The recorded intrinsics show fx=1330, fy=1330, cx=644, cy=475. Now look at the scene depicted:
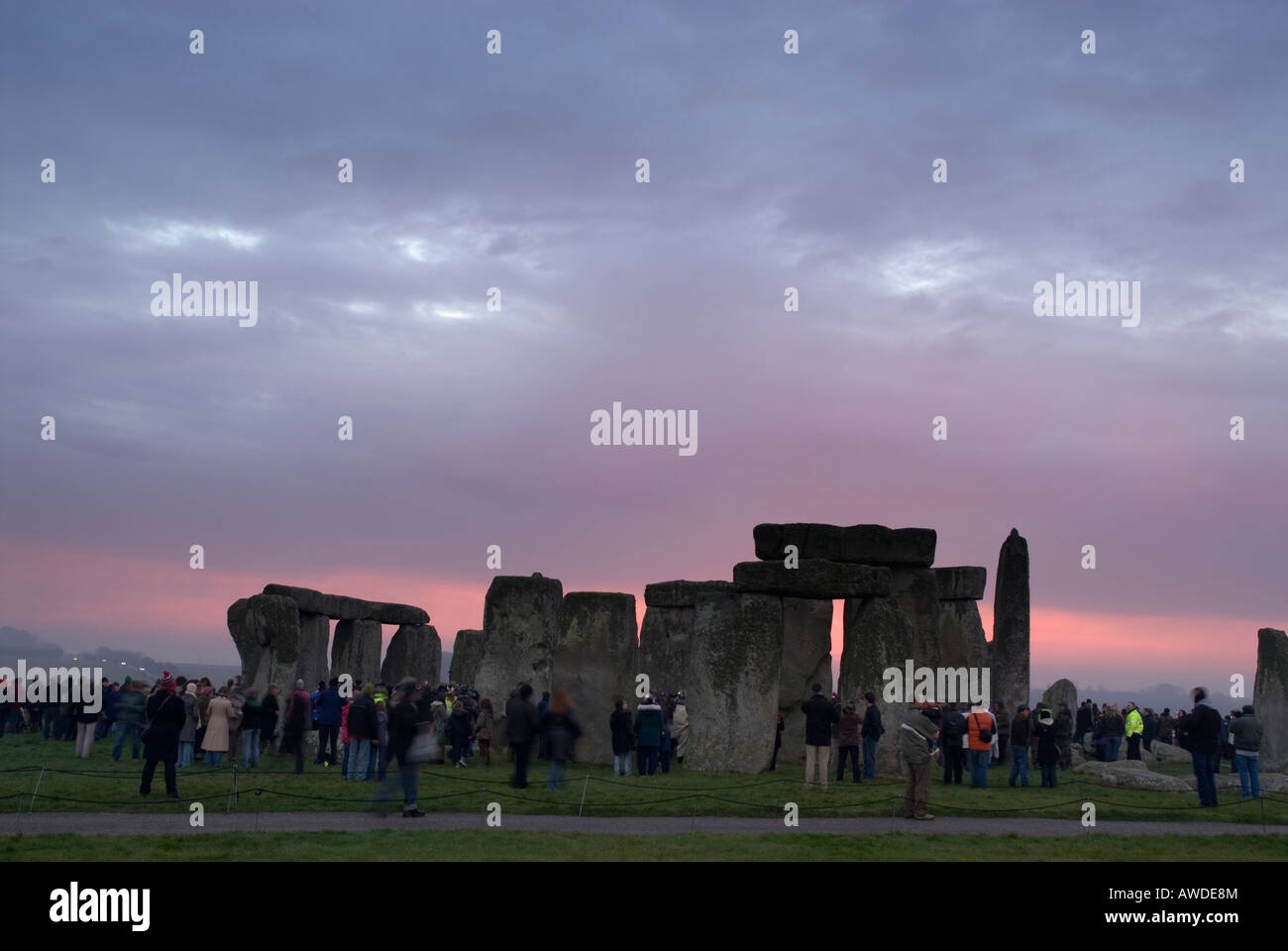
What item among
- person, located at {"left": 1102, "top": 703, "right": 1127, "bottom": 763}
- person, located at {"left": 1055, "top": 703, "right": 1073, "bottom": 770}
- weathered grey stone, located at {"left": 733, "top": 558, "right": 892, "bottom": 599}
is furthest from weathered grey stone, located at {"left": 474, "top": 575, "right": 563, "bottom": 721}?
person, located at {"left": 1102, "top": 703, "right": 1127, "bottom": 763}

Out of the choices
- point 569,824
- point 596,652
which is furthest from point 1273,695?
point 569,824

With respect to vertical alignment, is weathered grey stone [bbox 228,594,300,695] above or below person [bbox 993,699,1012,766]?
above

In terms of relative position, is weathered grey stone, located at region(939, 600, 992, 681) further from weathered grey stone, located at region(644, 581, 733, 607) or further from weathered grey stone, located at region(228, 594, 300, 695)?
weathered grey stone, located at region(228, 594, 300, 695)

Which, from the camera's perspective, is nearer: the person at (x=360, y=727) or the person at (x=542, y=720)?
the person at (x=360, y=727)

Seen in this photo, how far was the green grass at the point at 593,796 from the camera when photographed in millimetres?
17344

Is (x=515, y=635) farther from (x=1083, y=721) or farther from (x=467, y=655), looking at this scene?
(x=467, y=655)

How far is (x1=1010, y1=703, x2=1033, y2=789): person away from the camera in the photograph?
74.3 ft

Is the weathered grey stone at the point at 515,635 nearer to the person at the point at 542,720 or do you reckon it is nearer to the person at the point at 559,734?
the person at the point at 542,720

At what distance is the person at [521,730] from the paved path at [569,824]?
7.56ft

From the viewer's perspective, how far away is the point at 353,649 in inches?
1437

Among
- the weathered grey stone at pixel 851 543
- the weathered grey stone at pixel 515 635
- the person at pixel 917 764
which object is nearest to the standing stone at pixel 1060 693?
the weathered grey stone at pixel 851 543

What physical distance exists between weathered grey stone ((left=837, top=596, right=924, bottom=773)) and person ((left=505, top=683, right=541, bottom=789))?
7.08 meters

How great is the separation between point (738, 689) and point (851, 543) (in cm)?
586
